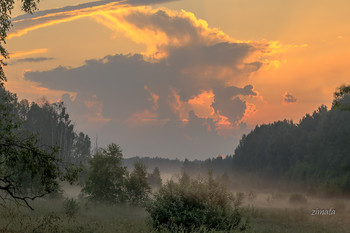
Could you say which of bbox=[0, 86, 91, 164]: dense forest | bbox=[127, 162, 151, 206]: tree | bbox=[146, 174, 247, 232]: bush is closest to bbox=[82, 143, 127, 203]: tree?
bbox=[127, 162, 151, 206]: tree

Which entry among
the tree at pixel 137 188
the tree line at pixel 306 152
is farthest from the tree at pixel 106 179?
the tree line at pixel 306 152

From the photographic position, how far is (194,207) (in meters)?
20.9

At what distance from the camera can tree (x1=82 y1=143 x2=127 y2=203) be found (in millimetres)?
42125

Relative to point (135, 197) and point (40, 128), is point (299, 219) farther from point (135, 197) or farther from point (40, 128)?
point (40, 128)

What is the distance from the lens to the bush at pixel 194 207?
20.4m

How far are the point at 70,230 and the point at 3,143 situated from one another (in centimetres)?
819

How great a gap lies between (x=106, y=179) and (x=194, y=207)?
23391mm

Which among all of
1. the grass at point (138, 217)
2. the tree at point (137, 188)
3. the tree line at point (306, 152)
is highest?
the tree line at point (306, 152)

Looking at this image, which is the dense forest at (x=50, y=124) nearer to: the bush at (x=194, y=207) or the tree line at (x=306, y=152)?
the tree line at (x=306, y=152)

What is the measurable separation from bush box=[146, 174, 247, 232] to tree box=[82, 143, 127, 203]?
21.4 m

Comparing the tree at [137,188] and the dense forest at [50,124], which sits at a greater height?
the dense forest at [50,124]

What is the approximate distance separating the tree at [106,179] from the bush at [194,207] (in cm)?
2139

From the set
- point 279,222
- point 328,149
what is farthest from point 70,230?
point 328,149

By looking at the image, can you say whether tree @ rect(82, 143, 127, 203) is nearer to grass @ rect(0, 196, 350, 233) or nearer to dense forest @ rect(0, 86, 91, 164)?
grass @ rect(0, 196, 350, 233)
